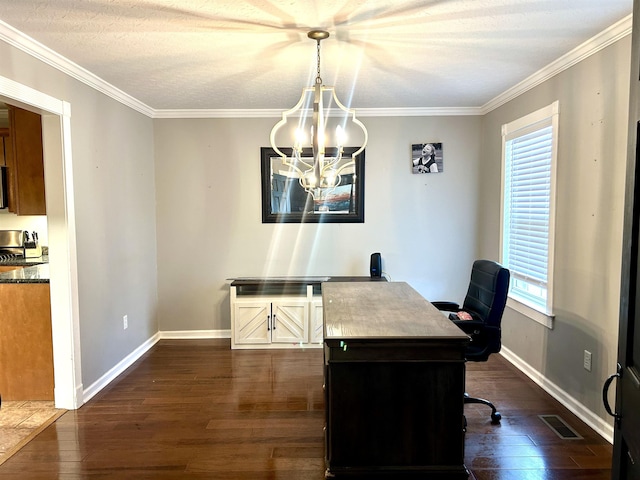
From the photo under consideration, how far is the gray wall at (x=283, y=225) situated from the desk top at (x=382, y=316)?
1.42m

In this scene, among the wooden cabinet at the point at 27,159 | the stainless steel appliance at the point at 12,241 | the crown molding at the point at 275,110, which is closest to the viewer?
the crown molding at the point at 275,110

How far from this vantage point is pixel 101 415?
277 centimetres

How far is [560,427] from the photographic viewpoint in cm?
257

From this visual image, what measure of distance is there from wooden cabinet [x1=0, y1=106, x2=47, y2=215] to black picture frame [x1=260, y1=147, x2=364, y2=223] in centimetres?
194

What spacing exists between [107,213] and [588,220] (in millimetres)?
3517

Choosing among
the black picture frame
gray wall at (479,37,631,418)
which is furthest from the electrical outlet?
the black picture frame

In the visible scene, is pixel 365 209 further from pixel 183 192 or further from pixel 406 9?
pixel 406 9

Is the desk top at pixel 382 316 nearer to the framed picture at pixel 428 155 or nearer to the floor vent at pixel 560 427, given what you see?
the floor vent at pixel 560 427

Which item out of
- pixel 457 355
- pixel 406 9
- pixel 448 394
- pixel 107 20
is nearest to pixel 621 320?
pixel 457 355

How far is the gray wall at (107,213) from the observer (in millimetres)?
2863

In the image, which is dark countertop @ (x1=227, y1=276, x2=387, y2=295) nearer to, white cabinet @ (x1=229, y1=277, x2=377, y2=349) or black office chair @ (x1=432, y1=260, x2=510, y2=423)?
white cabinet @ (x1=229, y1=277, x2=377, y2=349)

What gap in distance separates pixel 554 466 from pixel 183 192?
151 inches

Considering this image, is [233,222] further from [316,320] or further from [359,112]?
[359,112]

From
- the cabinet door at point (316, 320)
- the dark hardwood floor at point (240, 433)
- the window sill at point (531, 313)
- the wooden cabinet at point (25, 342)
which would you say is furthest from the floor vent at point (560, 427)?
the wooden cabinet at point (25, 342)
